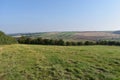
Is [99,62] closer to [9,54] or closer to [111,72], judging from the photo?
[111,72]

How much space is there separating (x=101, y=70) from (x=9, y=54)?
7937 millimetres

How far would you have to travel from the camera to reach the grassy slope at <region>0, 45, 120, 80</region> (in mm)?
14734

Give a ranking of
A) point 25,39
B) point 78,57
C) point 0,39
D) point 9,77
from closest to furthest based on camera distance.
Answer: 1. point 9,77
2. point 78,57
3. point 0,39
4. point 25,39

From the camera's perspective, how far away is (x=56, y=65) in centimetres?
1661

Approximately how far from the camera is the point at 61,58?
723 inches

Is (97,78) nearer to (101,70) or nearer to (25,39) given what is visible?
(101,70)

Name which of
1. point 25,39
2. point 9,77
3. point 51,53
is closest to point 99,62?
point 51,53

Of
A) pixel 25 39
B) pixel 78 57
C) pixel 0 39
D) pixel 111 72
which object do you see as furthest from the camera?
pixel 25 39

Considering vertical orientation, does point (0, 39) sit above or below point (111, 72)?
above

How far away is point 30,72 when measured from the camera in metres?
15.2

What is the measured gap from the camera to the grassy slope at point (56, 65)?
14734 mm

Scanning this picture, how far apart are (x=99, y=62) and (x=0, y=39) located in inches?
468

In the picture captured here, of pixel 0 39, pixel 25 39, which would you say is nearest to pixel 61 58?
pixel 0 39

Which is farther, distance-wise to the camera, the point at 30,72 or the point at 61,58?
the point at 61,58
